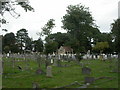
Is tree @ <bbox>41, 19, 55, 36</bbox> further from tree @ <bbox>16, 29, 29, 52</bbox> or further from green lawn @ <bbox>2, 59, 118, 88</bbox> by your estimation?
tree @ <bbox>16, 29, 29, 52</bbox>

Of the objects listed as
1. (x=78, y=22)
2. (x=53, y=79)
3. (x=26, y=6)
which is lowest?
(x=53, y=79)

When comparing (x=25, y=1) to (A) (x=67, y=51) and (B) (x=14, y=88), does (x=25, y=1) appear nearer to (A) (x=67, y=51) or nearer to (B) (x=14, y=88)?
(B) (x=14, y=88)

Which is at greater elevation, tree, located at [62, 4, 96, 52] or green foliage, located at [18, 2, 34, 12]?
tree, located at [62, 4, 96, 52]

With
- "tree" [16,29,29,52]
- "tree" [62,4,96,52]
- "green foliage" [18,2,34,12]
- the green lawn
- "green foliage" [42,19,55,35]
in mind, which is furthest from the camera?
"tree" [16,29,29,52]

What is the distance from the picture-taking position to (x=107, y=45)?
62188mm

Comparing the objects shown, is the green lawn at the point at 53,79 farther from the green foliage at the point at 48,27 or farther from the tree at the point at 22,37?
the tree at the point at 22,37

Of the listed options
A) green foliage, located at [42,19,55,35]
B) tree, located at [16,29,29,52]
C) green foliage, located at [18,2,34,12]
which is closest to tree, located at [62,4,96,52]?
green foliage, located at [42,19,55,35]

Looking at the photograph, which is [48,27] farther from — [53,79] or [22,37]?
[22,37]

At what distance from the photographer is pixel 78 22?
63500 mm

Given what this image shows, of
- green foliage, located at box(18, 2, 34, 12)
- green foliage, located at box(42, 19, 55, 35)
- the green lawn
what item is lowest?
the green lawn

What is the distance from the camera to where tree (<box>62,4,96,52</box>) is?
62.6 m

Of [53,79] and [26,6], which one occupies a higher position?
[26,6]

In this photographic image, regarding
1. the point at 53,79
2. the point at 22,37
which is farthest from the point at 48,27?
the point at 22,37

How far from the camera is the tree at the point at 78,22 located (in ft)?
205
